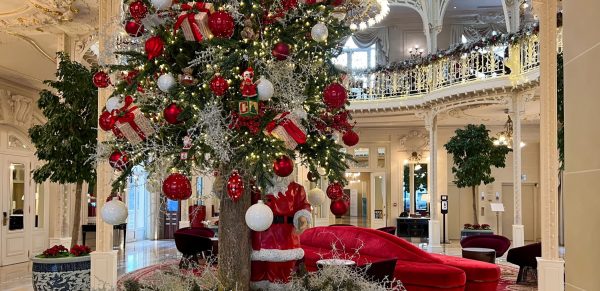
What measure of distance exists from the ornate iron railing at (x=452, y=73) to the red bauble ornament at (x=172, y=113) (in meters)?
8.97

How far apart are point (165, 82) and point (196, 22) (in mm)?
415

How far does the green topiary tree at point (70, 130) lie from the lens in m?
6.37

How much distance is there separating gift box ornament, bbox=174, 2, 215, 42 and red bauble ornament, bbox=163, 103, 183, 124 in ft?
1.36

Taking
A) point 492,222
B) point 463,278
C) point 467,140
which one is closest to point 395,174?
point 492,222

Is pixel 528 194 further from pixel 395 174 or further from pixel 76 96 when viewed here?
pixel 76 96

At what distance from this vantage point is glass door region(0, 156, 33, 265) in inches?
415

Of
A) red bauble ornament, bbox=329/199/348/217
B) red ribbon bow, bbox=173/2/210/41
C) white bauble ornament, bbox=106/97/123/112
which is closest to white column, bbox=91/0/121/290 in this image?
white bauble ornament, bbox=106/97/123/112

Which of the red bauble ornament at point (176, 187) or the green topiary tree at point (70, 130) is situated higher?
the green topiary tree at point (70, 130)

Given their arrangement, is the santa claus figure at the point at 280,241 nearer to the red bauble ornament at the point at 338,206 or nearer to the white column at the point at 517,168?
the red bauble ornament at the point at 338,206

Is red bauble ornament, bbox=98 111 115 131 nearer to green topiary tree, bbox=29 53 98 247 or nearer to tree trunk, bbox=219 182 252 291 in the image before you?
tree trunk, bbox=219 182 252 291

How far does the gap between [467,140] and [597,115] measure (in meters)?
11.0

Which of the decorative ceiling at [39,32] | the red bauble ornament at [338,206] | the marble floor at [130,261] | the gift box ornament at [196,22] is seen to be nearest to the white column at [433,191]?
the marble floor at [130,261]

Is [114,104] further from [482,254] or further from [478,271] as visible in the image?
[482,254]

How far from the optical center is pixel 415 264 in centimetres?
600
